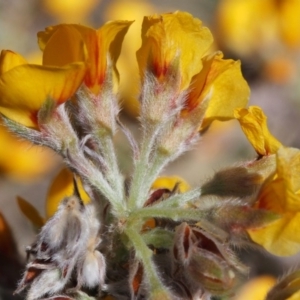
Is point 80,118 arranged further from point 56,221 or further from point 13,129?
point 56,221

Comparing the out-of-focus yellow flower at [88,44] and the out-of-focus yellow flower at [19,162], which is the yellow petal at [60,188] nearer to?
the out-of-focus yellow flower at [88,44]

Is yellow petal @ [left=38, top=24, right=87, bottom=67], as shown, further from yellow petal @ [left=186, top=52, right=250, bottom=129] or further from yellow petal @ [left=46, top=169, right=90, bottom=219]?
yellow petal @ [left=46, top=169, right=90, bottom=219]

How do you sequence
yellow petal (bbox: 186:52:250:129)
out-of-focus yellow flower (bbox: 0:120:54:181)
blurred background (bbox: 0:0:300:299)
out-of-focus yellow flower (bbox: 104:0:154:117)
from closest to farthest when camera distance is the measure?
1. yellow petal (bbox: 186:52:250:129)
2. out-of-focus yellow flower (bbox: 0:120:54:181)
3. out-of-focus yellow flower (bbox: 104:0:154:117)
4. blurred background (bbox: 0:0:300:299)

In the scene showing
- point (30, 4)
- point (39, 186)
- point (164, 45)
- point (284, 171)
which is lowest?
point (39, 186)

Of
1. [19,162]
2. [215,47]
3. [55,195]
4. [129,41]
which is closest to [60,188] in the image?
[55,195]

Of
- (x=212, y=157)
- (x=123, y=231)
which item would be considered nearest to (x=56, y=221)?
(x=123, y=231)

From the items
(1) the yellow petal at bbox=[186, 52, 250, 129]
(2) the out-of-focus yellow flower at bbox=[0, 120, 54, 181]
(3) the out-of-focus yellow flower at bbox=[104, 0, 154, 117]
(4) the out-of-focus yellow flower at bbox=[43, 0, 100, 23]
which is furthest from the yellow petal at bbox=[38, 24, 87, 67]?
(4) the out-of-focus yellow flower at bbox=[43, 0, 100, 23]
